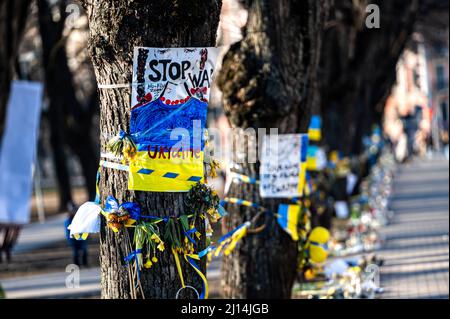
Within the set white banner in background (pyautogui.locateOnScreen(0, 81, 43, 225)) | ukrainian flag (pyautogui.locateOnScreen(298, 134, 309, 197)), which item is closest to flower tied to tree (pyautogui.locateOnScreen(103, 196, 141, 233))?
ukrainian flag (pyautogui.locateOnScreen(298, 134, 309, 197))

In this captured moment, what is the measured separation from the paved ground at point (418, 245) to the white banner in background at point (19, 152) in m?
5.76

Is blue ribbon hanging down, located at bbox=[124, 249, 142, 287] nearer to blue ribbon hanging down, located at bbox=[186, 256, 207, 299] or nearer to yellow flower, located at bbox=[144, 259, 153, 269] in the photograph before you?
yellow flower, located at bbox=[144, 259, 153, 269]

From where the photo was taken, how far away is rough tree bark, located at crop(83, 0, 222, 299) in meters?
6.26

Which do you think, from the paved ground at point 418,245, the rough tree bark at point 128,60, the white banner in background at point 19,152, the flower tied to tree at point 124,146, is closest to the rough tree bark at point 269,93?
the paved ground at point 418,245

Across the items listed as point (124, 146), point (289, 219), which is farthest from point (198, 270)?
point (289, 219)

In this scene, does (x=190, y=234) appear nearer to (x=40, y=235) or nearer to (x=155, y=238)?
(x=155, y=238)

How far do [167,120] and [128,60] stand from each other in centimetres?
43

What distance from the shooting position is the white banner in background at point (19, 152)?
1675 centimetres

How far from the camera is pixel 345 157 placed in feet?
83.0

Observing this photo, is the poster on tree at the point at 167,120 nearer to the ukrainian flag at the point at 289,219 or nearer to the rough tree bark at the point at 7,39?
the ukrainian flag at the point at 289,219

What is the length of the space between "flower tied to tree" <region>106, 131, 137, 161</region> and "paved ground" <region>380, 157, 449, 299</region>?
622 cm

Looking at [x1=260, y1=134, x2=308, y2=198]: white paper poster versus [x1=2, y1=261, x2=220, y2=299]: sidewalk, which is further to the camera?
[x1=2, y1=261, x2=220, y2=299]: sidewalk
